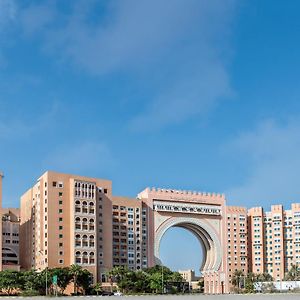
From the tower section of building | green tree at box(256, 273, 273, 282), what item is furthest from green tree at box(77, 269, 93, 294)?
green tree at box(256, 273, 273, 282)

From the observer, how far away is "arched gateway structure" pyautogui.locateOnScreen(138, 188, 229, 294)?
400 feet

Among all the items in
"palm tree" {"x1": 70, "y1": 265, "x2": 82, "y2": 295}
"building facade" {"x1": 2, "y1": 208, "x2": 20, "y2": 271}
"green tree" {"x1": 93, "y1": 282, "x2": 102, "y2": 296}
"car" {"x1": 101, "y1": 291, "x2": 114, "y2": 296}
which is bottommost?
"car" {"x1": 101, "y1": 291, "x2": 114, "y2": 296}

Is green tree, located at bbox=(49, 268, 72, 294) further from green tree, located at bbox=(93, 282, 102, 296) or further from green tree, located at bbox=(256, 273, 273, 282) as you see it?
green tree, located at bbox=(256, 273, 273, 282)

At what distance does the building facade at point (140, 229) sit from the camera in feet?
346

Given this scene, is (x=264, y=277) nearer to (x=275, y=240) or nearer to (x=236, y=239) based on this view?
(x=236, y=239)

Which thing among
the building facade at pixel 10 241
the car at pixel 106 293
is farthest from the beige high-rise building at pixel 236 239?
Result: the building facade at pixel 10 241

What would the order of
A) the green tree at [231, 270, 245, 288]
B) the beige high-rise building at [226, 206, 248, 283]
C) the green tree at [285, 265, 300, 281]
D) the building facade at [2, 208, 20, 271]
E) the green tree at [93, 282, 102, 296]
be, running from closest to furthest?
the green tree at [93, 282, 102, 296], the building facade at [2, 208, 20, 271], the green tree at [231, 270, 245, 288], the green tree at [285, 265, 300, 281], the beige high-rise building at [226, 206, 248, 283]

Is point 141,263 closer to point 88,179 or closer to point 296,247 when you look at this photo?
point 88,179

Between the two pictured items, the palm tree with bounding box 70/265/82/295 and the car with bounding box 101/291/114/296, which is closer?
the palm tree with bounding box 70/265/82/295

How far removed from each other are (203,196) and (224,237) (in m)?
Answer: 9.98

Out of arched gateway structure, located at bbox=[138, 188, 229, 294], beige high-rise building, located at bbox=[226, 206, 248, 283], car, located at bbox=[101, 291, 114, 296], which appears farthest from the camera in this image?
beige high-rise building, located at bbox=[226, 206, 248, 283]

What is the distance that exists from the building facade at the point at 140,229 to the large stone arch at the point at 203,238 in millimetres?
200

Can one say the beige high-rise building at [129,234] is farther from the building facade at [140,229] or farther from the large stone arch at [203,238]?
the large stone arch at [203,238]

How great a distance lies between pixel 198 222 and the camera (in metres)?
126
